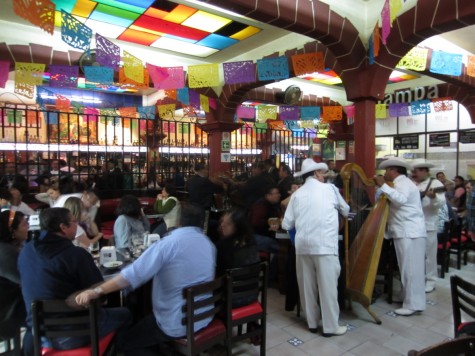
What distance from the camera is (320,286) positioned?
3283 mm

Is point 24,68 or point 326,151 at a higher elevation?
point 24,68

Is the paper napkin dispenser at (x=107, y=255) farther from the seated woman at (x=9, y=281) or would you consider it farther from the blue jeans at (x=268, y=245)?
the blue jeans at (x=268, y=245)

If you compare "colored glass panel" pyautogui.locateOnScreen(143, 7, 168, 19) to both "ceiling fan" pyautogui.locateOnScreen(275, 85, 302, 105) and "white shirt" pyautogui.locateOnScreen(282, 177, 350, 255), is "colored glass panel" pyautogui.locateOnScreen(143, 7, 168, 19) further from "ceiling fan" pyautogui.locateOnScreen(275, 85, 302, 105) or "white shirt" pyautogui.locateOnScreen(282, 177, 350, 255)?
"ceiling fan" pyautogui.locateOnScreen(275, 85, 302, 105)

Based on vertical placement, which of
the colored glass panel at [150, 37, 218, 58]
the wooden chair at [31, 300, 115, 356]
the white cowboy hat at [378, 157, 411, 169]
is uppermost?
the colored glass panel at [150, 37, 218, 58]

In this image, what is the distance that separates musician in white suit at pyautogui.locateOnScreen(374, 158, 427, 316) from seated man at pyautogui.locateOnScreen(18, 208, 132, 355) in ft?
9.52

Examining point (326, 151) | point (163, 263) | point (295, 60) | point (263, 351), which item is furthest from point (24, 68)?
point (326, 151)

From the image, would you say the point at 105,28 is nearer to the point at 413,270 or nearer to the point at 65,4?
the point at 65,4

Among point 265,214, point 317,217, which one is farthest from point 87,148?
point 317,217

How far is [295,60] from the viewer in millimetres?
5672

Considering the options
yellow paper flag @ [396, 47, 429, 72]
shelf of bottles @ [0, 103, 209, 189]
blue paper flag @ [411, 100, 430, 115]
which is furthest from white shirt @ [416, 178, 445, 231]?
shelf of bottles @ [0, 103, 209, 189]

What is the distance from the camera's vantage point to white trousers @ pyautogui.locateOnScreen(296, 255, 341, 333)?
3238 mm

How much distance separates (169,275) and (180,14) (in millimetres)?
4287

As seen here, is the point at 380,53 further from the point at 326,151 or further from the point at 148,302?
the point at 326,151

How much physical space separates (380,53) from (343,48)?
20.6 inches
